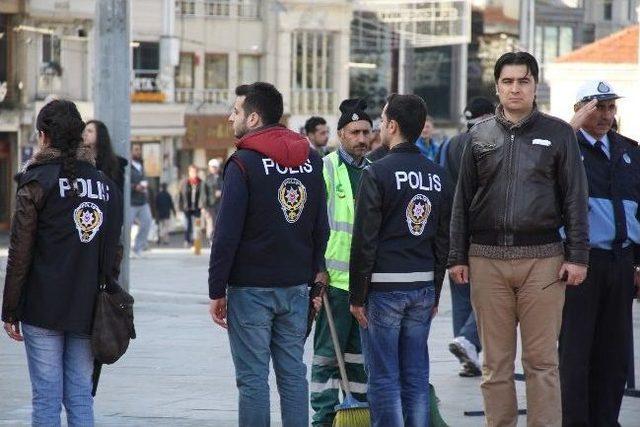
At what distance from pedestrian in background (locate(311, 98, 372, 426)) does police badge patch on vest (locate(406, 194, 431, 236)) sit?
934 millimetres

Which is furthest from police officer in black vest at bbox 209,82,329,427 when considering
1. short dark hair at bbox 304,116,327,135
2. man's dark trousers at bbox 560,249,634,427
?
short dark hair at bbox 304,116,327,135

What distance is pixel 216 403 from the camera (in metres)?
10.1

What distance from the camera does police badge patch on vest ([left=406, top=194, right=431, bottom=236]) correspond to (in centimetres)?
809

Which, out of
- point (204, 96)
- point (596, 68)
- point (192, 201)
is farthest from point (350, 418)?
point (204, 96)

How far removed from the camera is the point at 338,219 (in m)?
9.12

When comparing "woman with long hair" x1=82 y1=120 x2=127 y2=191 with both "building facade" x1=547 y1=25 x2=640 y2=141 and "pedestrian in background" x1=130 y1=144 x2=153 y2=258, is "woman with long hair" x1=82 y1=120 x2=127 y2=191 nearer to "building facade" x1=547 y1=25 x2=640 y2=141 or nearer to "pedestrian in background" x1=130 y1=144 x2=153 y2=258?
"pedestrian in background" x1=130 y1=144 x2=153 y2=258

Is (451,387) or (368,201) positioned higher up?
(368,201)

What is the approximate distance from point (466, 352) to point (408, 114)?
3566mm

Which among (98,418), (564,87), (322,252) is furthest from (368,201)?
(564,87)

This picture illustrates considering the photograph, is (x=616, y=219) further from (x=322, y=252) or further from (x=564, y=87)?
(x=564, y=87)

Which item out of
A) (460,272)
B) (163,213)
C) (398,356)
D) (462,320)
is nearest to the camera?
(460,272)

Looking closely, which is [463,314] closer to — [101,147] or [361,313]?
[101,147]

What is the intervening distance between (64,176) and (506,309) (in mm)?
2275

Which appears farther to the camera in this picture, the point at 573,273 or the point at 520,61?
the point at 520,61
